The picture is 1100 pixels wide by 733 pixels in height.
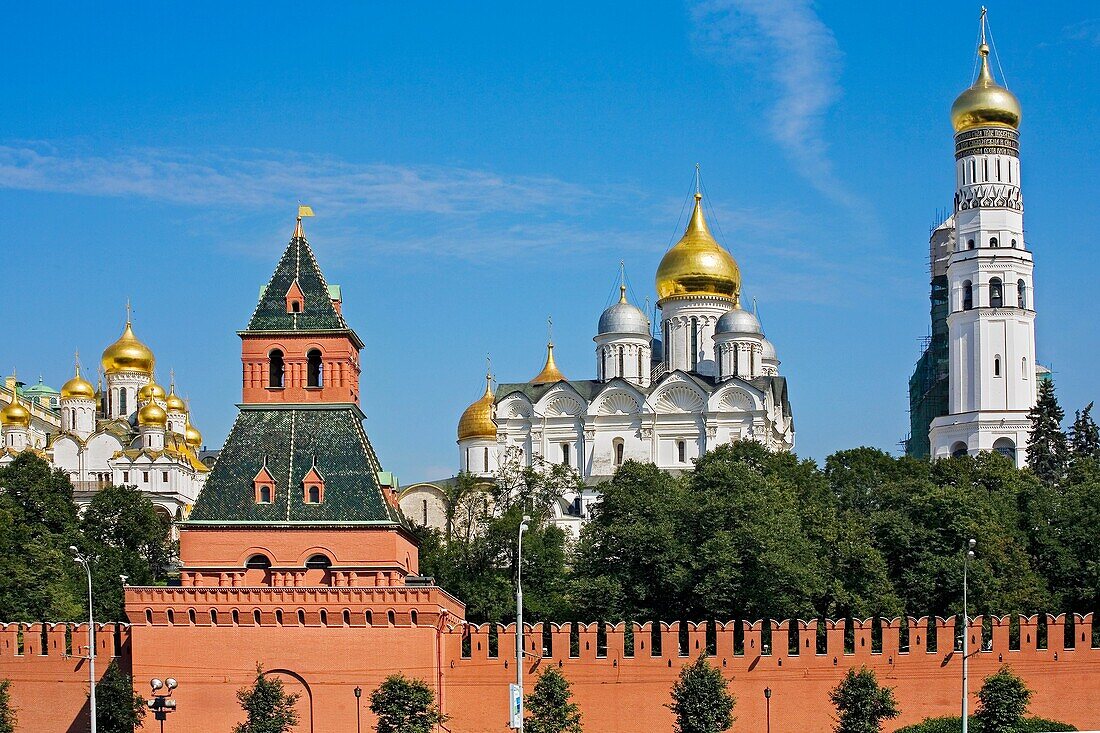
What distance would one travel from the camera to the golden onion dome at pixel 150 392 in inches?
3920

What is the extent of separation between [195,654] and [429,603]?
204 inches

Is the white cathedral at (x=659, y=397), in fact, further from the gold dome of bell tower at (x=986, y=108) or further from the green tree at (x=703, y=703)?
the green tree at (x=703, y=703)

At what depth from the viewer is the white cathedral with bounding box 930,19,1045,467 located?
302ft

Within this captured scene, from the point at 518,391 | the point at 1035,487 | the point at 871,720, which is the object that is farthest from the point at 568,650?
the point at 518,391

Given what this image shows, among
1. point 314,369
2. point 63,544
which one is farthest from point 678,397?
point 314,369

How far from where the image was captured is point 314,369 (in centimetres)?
4731

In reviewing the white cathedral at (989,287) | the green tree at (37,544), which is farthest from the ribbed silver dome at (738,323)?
the green tree at (37,544)

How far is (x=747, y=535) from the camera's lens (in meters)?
51.5

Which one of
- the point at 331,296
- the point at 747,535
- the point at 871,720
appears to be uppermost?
the point at 331,296

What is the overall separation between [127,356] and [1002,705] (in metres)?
66.2

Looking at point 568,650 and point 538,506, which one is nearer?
point 568,650

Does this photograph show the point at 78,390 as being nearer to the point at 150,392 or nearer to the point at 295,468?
the point at 150,392

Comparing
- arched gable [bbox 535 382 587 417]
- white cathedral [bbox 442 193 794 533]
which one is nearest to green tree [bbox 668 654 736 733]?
white cathedral [bbox 442 193 794 533]

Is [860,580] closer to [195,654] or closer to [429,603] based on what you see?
[429,603]
